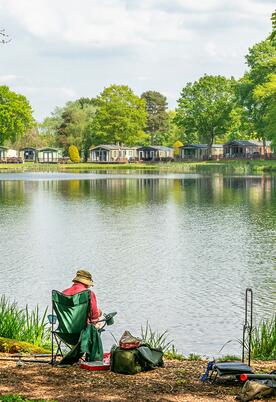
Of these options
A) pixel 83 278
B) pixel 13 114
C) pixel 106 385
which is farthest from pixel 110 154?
pixel 106 385

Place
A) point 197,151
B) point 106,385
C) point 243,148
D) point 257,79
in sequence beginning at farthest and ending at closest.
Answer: point 197,151 → point 243,148 → point 257,79 → point 106,385

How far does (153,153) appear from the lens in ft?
492

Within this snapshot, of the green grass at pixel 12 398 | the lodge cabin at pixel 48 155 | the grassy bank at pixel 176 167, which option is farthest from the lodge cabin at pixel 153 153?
the green grass at pixel 12 398

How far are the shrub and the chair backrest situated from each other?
443ft

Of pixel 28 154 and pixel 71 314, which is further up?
pixel 28 154

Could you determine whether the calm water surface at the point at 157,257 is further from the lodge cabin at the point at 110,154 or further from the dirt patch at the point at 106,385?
the lodge cabin at the point at 110,154

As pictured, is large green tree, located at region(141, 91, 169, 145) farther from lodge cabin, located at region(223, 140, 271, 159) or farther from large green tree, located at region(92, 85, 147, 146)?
lodge cabin, located at region(223, 140, 271, 159)

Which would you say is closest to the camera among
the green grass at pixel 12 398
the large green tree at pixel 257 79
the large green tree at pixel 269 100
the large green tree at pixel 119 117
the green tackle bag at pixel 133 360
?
the green grass at pixel 12 398

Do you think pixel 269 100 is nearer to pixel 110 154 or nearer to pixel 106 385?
pixel 110 154

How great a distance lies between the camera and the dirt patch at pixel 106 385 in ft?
26.8

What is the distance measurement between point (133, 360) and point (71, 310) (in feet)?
3.61

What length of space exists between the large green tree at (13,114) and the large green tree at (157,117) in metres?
37.9

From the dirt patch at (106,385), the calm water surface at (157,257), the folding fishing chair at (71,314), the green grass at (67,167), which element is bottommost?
the calm water surface at (157,257)

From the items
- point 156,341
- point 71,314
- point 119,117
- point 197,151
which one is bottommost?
point 156,341
